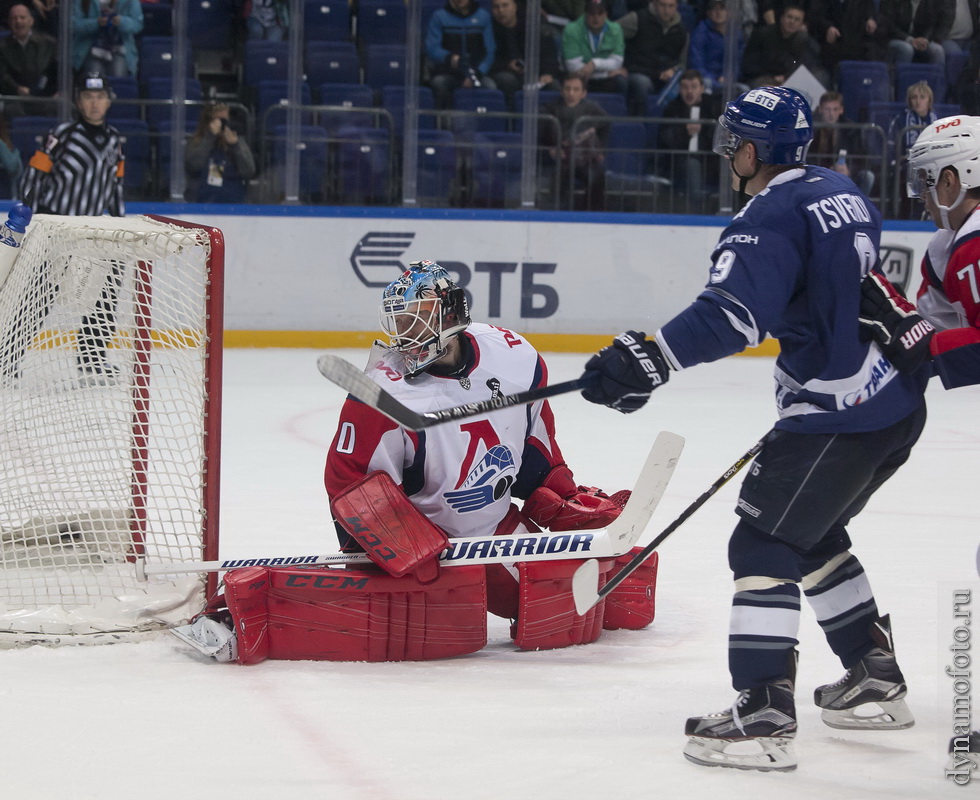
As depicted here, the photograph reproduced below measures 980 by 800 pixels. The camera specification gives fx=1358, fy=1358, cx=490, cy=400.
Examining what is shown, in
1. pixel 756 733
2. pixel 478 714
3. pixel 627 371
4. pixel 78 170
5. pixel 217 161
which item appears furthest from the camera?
pixel 217 161

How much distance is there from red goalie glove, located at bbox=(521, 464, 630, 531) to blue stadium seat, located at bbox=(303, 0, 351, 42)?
535 centimetres

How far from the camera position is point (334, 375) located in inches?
84.7

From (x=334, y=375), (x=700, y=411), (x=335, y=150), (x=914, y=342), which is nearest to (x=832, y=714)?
(x=914, y=342)

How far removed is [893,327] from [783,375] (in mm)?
183

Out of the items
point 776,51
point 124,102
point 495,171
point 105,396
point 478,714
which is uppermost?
point 776,51

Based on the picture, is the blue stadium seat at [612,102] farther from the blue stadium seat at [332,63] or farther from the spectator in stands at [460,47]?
the blue stadium seat at [332,63]

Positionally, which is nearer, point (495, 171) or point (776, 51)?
point (495, 171)

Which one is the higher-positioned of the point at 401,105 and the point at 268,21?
the point at 268,21

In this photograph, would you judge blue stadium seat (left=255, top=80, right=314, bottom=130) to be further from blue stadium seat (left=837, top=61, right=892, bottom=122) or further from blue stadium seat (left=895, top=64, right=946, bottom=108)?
blue stadium seat (left=895, top=64, right=946, bottom=108)

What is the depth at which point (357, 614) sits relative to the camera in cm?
259

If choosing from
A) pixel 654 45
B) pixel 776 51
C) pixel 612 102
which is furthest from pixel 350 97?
pixel 776 51

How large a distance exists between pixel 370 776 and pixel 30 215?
1.68m

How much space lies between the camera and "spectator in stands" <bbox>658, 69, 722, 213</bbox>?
24.9 feet

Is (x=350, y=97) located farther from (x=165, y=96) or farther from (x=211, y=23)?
(x=165, y=96)
